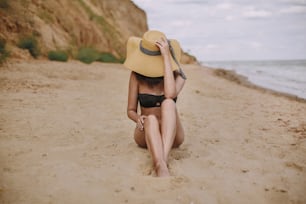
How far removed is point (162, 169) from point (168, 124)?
0.48 metres

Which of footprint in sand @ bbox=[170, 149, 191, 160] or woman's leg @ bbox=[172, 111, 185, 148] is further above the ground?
woman's leg @ bbox=[172, 111, 185, 148]

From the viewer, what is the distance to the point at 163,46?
363cm

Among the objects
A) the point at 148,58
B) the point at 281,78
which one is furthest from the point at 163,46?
the point at 281,78

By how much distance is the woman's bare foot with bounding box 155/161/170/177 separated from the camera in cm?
306

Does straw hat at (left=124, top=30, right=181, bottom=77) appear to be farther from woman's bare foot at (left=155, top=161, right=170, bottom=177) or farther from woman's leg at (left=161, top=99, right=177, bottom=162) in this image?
woman's bare foot at (left=155, top=161, right=170, bottom=177)

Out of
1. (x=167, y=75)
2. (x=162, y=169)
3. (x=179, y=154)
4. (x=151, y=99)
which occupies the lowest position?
(x=179, y=154)

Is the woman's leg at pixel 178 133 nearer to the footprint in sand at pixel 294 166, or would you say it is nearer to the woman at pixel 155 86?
the woman at pixel 155 86

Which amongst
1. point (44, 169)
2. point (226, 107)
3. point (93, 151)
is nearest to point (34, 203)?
point (44, 169)

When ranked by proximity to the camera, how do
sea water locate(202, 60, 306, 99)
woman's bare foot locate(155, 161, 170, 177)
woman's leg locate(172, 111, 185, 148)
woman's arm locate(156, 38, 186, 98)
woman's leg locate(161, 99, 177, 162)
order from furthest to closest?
sea water locate(202, 60, 306, 99)
woman's leg locate(172, 111, 185, 148)
woman's arm locate(156, 38, 186, 98)
woman's leg locate(161, 99, 177, 162)
woman's bare foot locate(155, 161, 170, 177)

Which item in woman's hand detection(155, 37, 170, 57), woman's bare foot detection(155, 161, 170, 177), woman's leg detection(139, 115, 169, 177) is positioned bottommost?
woman's bare foot detection(155, 161, 170, 177)

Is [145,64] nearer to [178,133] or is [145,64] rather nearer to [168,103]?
[168,103]

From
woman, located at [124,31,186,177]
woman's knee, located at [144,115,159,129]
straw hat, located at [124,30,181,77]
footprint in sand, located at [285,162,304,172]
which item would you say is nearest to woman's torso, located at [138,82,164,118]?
woman, located at [124,31,186,177]

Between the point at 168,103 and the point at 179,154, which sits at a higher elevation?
the point at 168,103

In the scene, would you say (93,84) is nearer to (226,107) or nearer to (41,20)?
(226,107)
